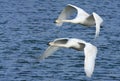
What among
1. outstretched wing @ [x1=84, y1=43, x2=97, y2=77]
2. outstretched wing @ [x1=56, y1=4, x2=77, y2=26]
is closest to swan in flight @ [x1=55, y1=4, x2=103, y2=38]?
outstretched wing @ [x1=56, y1=4, x2=77, y2=26]

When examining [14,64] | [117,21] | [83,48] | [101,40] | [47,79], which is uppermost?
[117,21]

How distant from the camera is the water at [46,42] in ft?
92.7

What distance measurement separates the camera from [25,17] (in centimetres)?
4353

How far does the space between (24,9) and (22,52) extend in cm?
1550

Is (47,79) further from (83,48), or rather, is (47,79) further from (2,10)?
(2,10)

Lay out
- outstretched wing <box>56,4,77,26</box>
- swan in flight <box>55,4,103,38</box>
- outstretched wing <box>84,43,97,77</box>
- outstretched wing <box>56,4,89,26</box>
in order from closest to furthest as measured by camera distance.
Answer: outstretched wing <box>84,43,97,77</box>
swan in flight <box>55,4,103,38</box>
outstretched wing <box>56,4,89,26</box>
outstretched wing <box>56,4,77,26</box>

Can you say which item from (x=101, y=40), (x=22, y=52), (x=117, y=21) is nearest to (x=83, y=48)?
(x=22, y=52)

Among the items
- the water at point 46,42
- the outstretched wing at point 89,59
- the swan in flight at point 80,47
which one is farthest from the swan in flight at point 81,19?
the water at point 46,42

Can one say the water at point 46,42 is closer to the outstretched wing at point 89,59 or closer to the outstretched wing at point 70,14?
the outstretched wing at point 70,14

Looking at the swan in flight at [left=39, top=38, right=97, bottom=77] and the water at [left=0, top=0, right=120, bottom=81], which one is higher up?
the water at [left=0, top=0, right=120, bottom=81]

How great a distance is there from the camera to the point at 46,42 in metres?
34.8

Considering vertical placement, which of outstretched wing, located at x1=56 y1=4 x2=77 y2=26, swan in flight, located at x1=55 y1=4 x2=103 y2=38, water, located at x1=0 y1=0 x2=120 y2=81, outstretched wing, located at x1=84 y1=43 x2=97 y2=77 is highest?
water, located at x1=0 y1=0 x2=120 y2=81

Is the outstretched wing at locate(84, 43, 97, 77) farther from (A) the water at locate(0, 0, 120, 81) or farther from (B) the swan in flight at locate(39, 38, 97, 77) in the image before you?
(A) the water at locate(0, 0, 120, 81)

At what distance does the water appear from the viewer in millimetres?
28250
